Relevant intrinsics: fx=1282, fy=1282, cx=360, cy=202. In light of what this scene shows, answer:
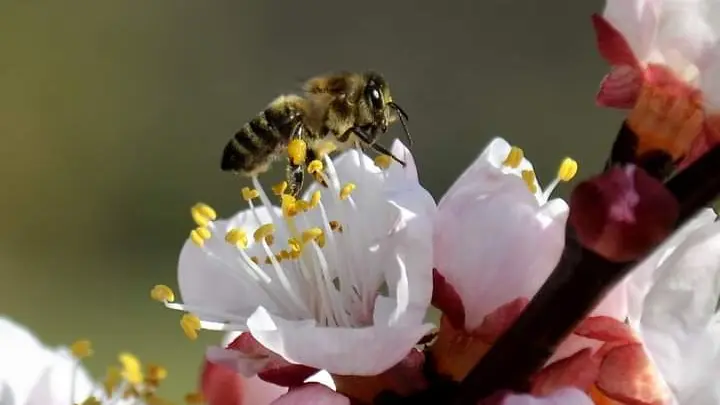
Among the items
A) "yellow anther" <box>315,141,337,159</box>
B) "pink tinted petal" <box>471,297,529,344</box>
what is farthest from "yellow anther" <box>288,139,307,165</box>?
"pink tinted petal" <box>471,297,529,344</box>

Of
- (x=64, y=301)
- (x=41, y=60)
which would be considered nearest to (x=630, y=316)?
(x=64, y=301)

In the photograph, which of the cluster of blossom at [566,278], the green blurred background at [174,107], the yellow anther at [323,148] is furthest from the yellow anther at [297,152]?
the green blurred background at [174,107]

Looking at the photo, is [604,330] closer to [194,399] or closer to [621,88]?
[621,88]

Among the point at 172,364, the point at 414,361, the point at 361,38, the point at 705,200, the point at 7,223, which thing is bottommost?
the point at 172,364

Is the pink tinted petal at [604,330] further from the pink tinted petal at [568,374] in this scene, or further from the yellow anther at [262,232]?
the yellow anther at [262,232]

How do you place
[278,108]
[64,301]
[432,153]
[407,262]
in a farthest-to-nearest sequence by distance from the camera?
1. [432,153]
2. [64,301]
3. [278,108]
4. [407,262]

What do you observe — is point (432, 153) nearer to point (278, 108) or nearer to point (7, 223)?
point (7, 223)
